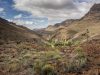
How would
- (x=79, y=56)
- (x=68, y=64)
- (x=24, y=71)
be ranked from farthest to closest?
(x=79, y=56) → (x=68, y=64) → (x=24, y=71)

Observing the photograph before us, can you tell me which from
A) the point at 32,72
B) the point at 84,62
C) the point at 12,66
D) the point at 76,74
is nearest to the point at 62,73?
the point at 76,74

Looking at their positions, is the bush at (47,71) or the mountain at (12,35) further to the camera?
the mountain at (12,35)

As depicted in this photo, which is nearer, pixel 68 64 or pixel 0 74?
pixel 0 74

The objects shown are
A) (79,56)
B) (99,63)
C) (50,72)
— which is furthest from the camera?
(79,56)

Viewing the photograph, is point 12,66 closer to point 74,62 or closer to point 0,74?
point 0,74

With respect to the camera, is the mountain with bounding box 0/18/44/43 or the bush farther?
the mountain with bounding box 0/18/44/43

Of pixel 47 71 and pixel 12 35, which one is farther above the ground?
pixel 12 35

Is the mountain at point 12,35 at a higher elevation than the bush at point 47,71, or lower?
higher

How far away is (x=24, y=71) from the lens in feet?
53.7

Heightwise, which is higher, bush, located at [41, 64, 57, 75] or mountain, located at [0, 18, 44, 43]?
mountain, located at [0, 18, 44, 43]

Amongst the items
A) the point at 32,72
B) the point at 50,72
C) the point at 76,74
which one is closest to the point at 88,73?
the point at 76,74

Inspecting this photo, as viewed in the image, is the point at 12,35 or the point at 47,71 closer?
the point at 47,71

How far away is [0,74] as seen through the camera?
51.2 ft

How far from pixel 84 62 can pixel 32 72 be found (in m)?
5.04
